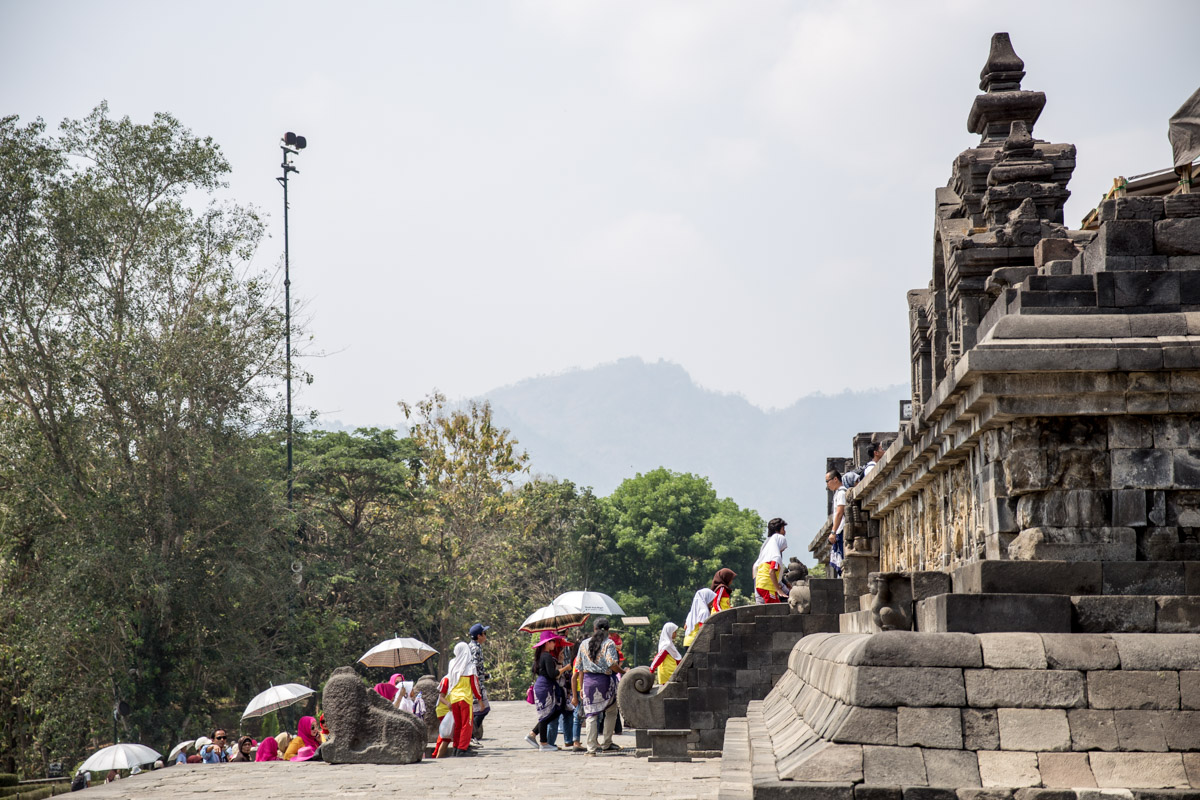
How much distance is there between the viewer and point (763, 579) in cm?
1449

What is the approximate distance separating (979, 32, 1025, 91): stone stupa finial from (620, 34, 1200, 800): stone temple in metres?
4.01

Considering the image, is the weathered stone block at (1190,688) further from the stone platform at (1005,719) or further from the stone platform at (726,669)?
the stone platform at (726,669)

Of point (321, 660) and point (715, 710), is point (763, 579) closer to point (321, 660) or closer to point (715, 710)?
point (715, 710)

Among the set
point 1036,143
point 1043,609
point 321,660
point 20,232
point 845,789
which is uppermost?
point 20,232

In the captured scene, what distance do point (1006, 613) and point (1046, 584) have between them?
1.30ft

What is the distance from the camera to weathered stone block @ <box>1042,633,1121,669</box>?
5613 millimetres

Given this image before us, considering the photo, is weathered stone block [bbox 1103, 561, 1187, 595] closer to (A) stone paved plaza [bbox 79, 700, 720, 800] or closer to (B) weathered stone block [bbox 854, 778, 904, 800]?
(B) weathered stone block [bbox 854, 778, 904, 800]

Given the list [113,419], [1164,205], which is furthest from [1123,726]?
[113,419]

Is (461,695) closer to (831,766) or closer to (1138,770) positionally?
(831,766)

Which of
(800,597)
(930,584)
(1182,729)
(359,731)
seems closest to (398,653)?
(359,731)

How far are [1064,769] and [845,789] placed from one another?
1072mm

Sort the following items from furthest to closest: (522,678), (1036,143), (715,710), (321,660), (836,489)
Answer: (522,678) → (321,660) → (836,489) → (715,710) → (1036,143)

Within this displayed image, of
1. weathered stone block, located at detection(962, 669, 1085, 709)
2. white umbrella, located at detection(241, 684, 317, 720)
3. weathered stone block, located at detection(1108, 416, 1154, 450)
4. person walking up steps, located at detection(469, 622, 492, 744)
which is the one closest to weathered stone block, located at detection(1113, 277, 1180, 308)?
weathered stone block, located at detection(1108, 416, 1154, 450)

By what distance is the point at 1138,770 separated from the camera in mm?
5352
